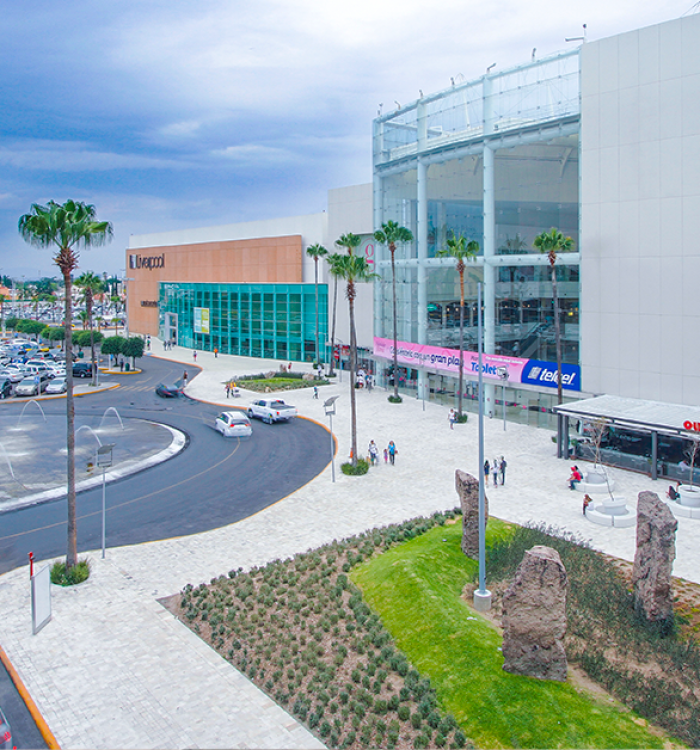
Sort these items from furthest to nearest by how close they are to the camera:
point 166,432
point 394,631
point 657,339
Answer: point 166,432 < point 657,339 < point 394,631

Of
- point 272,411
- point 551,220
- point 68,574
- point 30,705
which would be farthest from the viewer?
point 272,411

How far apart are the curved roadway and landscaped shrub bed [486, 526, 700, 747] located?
12.0 metres

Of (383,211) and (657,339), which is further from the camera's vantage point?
(383,211)

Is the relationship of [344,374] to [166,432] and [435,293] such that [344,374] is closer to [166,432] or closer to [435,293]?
[435,293]

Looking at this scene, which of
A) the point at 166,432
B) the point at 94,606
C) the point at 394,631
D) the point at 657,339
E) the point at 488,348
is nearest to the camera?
the point at 394,631

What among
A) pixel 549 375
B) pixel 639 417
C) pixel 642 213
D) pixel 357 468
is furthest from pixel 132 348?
pixel 639 417

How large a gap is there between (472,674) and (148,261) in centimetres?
10877

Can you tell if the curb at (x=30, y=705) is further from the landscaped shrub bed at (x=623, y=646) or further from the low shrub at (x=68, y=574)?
A: the landscaped shrub bed at (x=623, y=646)

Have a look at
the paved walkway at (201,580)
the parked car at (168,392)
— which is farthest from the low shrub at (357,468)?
the parked car at (168,392)

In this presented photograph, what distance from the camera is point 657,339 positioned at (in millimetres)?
35375

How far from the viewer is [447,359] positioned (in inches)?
1996

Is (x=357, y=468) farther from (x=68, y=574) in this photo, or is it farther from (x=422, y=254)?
(x=422, y=254)

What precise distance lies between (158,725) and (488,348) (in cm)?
3717

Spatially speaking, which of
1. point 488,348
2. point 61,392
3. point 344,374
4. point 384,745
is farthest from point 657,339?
point 61,392
